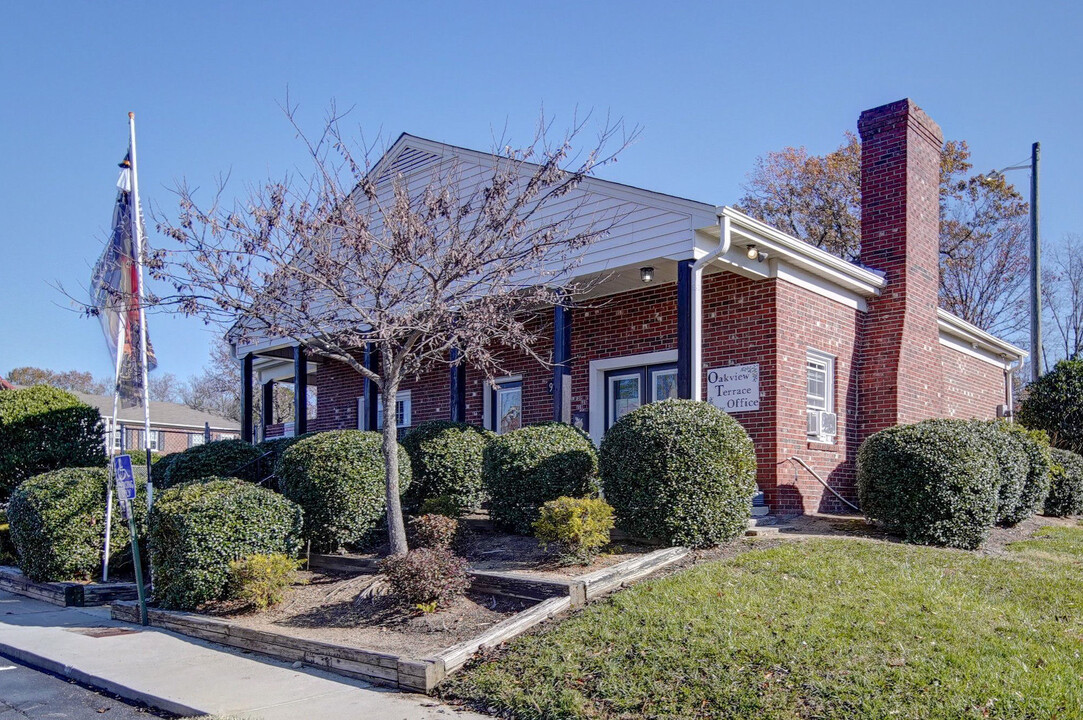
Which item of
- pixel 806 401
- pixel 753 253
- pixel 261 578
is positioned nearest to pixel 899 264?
pixel 806 401

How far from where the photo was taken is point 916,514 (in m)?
9.06

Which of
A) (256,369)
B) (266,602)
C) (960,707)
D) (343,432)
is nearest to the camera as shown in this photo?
(960,707)

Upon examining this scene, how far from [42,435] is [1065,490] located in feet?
51.0

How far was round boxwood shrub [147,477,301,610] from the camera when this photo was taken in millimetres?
8578

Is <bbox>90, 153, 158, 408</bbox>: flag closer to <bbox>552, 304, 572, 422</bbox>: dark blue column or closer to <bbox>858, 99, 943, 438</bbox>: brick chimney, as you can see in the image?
<bbox>552, 304, 572, 422</bbox>: dark blue column

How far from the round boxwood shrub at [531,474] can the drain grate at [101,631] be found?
3.88 m

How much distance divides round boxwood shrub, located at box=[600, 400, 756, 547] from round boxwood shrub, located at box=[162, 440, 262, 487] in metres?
6.00

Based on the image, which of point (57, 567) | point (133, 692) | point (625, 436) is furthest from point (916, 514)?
point (57, 567)

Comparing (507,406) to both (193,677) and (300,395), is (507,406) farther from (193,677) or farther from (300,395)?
(193,677)

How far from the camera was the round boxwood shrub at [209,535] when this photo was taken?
28.1ft

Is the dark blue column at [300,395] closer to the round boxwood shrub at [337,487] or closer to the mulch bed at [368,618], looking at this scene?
the round boxwood shrub at [337,487]

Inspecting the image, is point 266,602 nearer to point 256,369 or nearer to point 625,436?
point 625,436

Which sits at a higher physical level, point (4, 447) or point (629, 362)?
point (629, 362)

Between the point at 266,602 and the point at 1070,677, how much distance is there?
6450 millimetres
